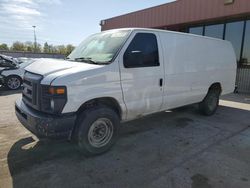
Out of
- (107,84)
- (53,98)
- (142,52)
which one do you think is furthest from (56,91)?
(142,52)

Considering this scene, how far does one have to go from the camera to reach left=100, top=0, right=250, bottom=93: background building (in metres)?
10.6

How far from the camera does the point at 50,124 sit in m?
3.08

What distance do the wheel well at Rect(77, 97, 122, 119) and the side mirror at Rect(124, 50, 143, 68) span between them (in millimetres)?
693

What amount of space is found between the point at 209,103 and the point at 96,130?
13.5 feet

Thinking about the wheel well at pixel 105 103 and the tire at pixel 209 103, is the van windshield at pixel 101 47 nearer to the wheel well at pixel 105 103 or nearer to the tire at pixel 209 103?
the wheel well at pixel 105 103

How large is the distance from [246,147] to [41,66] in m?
4.27

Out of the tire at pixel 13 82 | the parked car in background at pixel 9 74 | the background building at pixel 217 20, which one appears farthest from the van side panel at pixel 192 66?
the tire at pixel 13 82

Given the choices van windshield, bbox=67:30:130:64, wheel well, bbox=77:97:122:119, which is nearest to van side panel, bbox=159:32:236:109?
van windshield, bbox=67:30:130:64

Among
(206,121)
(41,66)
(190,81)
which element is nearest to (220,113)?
(206,121)

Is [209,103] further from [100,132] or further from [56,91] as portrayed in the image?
[56,91]

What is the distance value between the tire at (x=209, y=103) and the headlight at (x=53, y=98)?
4.53 metres

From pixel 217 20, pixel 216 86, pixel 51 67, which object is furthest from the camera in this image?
pixel 217 20

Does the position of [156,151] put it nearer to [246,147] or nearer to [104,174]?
[104,174]

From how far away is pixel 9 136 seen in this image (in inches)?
176
